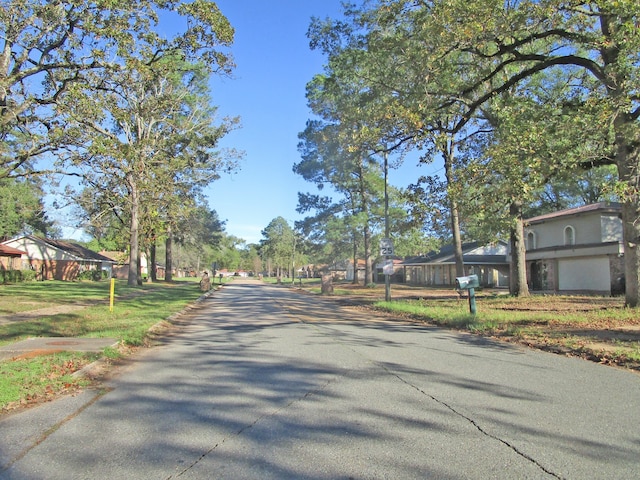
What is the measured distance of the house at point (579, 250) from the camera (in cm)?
2941

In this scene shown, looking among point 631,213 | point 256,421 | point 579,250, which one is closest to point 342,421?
point 256,421

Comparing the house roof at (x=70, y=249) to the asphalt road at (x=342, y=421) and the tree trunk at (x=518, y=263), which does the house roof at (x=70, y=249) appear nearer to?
the tree trunk at (x=518, y=263)

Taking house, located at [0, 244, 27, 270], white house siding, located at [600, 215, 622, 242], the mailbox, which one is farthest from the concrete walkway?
house, located at [0, 244, 27, 270]

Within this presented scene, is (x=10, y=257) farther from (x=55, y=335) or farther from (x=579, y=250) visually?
(x=579, y=250)

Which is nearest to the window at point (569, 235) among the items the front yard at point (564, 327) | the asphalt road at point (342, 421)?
the front yard at point (564, 327)

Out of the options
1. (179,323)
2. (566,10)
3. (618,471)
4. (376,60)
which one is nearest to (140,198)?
(179,323)

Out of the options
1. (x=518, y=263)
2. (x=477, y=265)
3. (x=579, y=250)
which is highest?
(x=579, y=250)

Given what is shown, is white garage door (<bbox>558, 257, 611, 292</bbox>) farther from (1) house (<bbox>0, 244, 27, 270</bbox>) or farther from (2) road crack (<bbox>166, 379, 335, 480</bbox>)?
(1) house (<bbox>0, 244, 27, 270</bbox>)

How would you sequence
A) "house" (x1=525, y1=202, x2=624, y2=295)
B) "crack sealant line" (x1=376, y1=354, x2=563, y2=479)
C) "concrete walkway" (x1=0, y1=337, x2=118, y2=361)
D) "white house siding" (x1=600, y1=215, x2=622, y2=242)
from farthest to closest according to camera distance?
"white house siding" (x1=600, y1=215, x2=622, y2=242) < "house" (x1=525, y1=202, x2=624, y2=295) < "concrete walkway" (x1=0, y1=337, x2=118, y2=361) < "crack sealant line" (x1=376, y1=354, x2=563, y2=479)

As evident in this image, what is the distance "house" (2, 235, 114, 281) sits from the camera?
50.2 metres

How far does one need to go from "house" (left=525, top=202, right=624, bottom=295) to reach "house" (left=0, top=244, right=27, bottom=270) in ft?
139

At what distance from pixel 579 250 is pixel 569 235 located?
70.2 inches

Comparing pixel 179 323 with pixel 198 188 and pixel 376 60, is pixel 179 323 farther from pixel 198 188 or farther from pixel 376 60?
pixel 198 188

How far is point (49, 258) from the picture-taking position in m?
52.0
